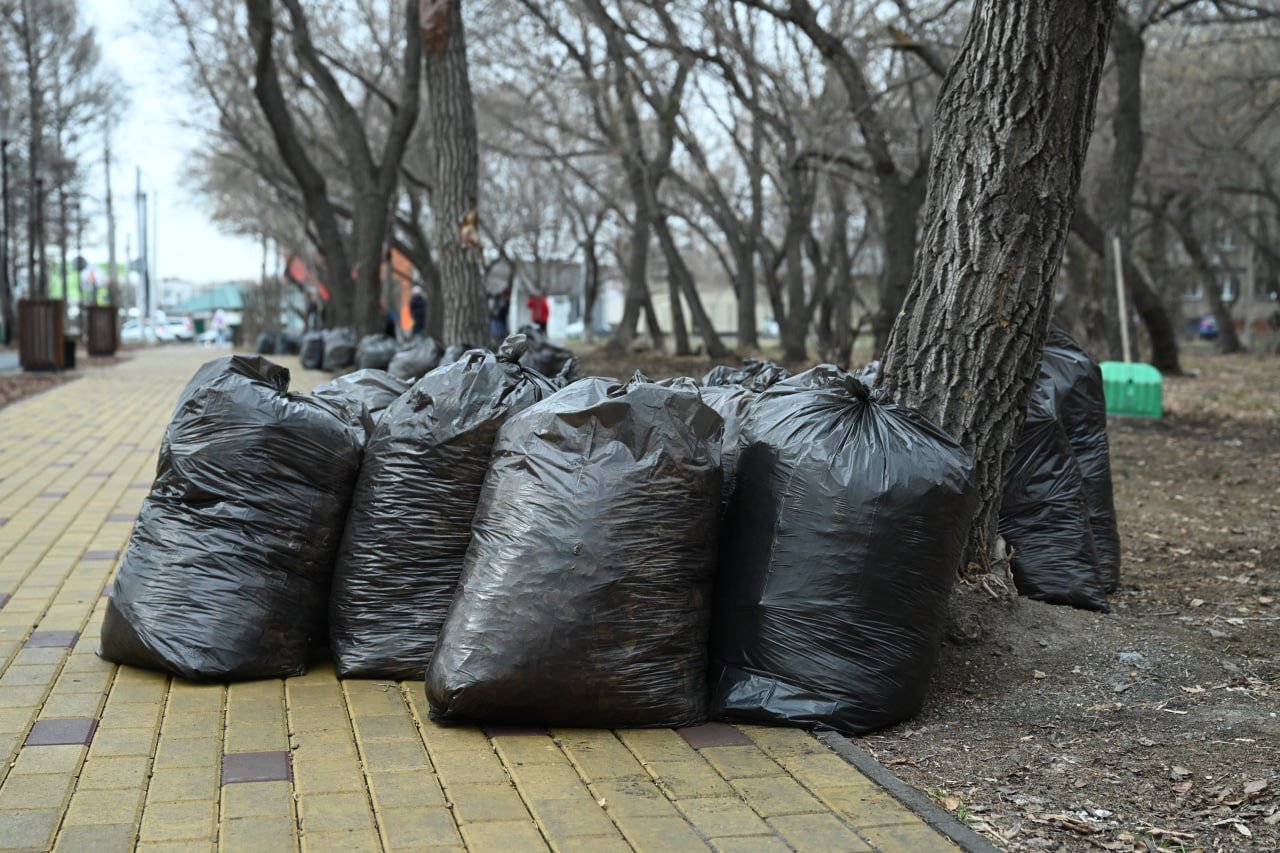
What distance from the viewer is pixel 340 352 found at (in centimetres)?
1947

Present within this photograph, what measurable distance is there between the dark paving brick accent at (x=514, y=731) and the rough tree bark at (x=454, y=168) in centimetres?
795

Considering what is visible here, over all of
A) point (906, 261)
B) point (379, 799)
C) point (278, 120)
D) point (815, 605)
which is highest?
point (278, 120)

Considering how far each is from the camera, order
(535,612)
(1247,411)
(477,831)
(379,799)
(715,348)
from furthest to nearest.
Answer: (715,348) → (1247,411) → (535,612) → (379,799) → (477,831)

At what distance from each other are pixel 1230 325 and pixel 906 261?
1959 cm

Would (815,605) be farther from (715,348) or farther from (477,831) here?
(715,348)

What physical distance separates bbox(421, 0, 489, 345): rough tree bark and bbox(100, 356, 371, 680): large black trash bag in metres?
7.03

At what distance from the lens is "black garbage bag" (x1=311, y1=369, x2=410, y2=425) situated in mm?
4840

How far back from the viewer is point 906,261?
47.7 ft

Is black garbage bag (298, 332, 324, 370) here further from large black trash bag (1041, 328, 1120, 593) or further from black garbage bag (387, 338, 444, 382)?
large black trash bag (1041, 328, 1120, 593)

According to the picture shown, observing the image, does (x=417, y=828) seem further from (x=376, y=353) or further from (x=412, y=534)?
(x=376, y=353)

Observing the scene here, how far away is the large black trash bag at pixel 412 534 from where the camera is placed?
3.81 metres

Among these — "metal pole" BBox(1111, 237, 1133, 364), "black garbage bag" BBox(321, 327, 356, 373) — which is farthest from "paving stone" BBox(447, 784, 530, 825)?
"black garbage bag" BBox(321, 327, 356, 373)

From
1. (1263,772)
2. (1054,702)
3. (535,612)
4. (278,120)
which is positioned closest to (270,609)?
(535,612)

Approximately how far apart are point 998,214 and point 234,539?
265 centimetres
